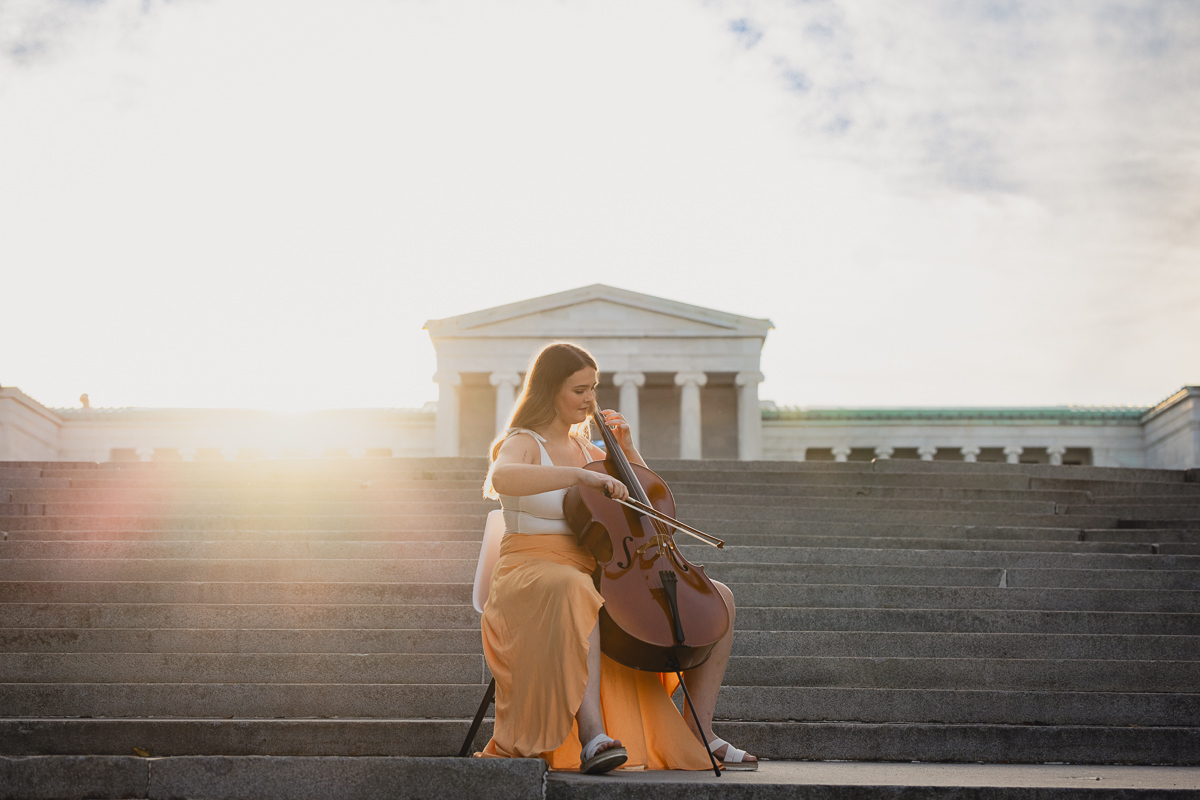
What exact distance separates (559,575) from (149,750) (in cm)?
216

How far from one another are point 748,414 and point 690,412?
1.87m

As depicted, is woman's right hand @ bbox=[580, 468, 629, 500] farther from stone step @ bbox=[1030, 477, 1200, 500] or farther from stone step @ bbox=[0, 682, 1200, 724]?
stone step @ bbox=[1030, 477, 1200, 500]

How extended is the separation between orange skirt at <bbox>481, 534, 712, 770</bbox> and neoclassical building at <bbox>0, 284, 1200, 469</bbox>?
1150 inches

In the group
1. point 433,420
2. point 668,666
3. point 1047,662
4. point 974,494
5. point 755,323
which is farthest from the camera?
point 433,420

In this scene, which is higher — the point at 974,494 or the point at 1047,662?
the point at 974,494

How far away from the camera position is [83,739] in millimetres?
5082

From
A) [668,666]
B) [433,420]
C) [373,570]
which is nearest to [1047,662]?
[668,666]

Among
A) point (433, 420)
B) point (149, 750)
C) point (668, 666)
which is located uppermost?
point (433, 420)

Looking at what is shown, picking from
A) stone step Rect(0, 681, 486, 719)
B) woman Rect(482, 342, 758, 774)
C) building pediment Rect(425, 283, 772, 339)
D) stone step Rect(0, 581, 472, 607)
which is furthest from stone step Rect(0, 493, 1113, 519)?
building pediment Rect(425, 283, 772, 339)

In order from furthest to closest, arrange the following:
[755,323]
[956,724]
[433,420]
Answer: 1. [433,420]
2. [755,323]
3. [956,724]

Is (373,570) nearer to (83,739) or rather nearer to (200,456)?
(83,739)

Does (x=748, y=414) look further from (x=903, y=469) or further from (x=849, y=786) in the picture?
(x=849, y=786)

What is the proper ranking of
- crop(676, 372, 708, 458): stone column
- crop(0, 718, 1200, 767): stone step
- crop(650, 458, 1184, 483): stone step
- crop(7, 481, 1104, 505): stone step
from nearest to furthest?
crop(0, 718, 1200, 767): stone step → crop(7, 481, 1104, 505): stone step → crop(650, 458, 1184, 483): stone step → crop(676, 372, 708, 458): stone column

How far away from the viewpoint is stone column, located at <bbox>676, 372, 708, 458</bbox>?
34406 millimetres
